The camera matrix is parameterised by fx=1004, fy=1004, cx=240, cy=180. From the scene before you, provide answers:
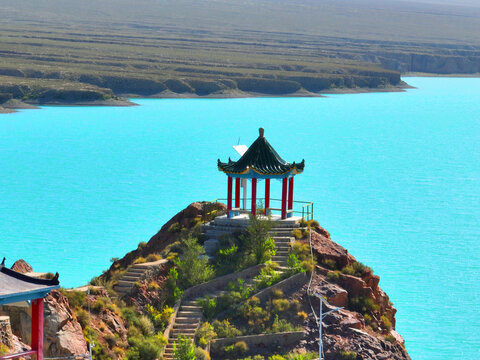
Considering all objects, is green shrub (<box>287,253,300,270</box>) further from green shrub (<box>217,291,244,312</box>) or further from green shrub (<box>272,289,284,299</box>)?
green shrub (<box>217,291,244,312</box>)

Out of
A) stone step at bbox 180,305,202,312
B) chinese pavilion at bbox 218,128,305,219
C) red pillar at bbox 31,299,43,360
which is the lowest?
red pillar at bbox 31,299,43,360

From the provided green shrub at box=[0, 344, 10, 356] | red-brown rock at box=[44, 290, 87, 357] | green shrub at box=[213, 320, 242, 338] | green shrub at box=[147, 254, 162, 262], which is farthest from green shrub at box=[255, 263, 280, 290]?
green shrub at box=[0, 344, 10, 356]

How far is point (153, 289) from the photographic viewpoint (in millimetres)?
27906

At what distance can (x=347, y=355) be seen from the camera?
26234mm

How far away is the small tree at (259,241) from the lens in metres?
29.3

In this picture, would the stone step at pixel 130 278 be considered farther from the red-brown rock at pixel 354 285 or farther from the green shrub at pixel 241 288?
the red-brown rock at pixel 354 285

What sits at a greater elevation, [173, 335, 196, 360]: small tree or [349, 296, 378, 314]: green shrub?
[349, 296, 378, 314]: green shrub

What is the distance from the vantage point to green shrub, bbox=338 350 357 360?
26219 mm

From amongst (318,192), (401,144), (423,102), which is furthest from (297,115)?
(318,192)

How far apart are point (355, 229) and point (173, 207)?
456 inches

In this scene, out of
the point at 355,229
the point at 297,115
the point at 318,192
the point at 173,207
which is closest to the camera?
the point at 355,229

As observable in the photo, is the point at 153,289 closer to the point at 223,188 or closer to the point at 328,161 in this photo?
the point at 223,188

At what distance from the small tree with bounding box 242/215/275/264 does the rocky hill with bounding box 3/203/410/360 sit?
54 millimetres

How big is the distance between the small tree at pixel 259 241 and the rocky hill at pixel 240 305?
54 millimetres
